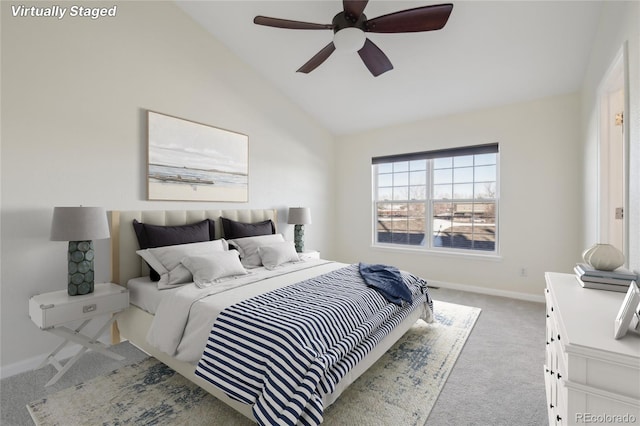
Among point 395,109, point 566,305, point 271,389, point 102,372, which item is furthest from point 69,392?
point 395,109

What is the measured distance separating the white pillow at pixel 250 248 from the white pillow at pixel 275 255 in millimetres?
85

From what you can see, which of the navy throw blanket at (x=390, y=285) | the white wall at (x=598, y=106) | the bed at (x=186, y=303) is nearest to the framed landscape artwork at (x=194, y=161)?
the bed at (x=186, y=303)

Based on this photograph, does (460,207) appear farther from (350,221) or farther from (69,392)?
(69,392)

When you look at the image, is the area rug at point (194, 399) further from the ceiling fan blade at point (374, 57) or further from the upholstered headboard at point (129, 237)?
the ceiling fan blade at point (374, 57)

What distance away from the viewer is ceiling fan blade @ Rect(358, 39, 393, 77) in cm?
233

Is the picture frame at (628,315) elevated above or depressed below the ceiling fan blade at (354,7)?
below

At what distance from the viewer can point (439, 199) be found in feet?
14.5

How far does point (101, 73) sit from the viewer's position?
257 cm

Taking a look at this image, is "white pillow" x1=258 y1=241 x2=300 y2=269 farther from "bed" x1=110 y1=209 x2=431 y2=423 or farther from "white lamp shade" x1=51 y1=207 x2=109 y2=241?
A: "white lamp shade" x1=51 y1=207 x2=109 y2=241

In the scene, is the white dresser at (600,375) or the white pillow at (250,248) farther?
the white pillow at (250,248)

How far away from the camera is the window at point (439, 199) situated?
4062mm

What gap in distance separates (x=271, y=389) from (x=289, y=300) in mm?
622

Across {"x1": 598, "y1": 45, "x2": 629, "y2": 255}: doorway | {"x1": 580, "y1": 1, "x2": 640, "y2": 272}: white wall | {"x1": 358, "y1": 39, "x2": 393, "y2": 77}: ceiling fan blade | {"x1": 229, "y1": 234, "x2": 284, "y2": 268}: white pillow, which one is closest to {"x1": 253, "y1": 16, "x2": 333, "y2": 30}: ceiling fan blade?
{"x1": 358, "y1": 39, "x2": 393, "y2": 77}: ceiling fan blade

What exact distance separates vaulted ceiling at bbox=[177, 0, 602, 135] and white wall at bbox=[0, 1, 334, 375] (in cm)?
52
